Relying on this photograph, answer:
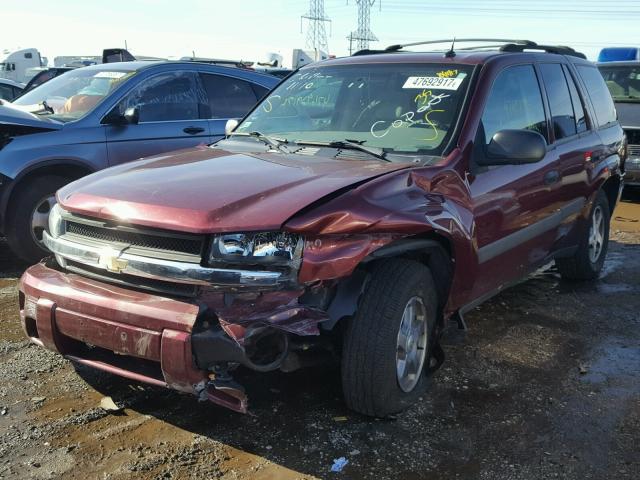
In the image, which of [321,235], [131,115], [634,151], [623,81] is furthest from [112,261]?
[623,81]

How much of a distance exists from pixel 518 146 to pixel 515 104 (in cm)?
80

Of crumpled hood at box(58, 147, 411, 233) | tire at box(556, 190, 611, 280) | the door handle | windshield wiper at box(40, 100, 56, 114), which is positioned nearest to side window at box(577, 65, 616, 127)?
tire at box(556, 190, 611, 280)

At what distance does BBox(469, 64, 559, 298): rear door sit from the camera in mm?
3781

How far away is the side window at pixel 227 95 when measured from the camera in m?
6.93

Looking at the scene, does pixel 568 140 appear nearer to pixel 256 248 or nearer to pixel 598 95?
pixel 598 95

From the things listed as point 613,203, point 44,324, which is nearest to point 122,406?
point 44,324

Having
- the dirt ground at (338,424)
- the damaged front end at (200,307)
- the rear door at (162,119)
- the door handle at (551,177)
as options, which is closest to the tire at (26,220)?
the rear door at (162,119)

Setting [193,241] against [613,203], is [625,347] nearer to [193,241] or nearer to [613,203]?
[613,203]

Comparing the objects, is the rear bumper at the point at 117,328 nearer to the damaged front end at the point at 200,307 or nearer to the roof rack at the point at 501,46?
the damaged front end at the point at 200,307

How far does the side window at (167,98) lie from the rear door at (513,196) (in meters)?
3.49

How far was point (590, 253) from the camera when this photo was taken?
5.78 m

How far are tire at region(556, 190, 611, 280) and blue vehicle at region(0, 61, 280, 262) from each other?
11.8 feet

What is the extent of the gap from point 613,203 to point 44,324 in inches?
203

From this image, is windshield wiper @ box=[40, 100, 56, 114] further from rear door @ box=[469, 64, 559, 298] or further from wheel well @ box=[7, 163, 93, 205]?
rear door @ box=[469, 64, 559, 298]
